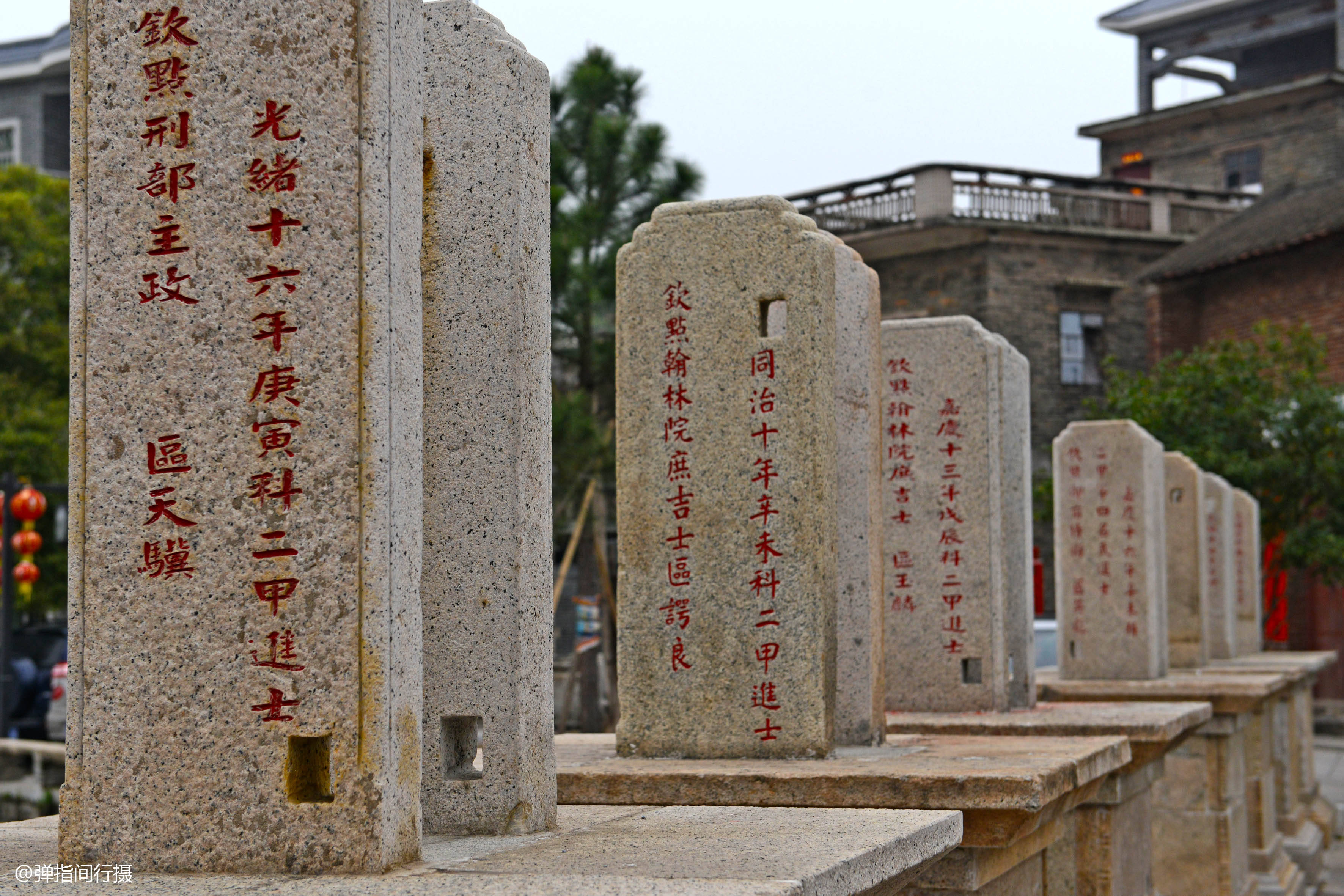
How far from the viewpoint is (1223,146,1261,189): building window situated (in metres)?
26.3

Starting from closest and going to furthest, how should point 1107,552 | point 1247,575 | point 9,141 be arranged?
point 1107,552
point 1247,575
point 9,141

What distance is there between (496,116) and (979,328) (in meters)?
3.68

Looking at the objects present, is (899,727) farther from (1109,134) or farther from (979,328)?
(1109,134)

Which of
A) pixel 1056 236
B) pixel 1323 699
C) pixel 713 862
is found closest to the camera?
pixel 713 862

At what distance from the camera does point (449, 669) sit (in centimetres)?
348

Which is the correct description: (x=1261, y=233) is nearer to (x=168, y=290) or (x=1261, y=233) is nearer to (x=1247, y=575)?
(x=1247, y=575)

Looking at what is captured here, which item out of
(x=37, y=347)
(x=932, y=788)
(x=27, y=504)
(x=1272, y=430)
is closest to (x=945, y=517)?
(x=932, y=788)

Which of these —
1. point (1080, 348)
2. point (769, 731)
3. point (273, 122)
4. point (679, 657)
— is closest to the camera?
point (273, 122)

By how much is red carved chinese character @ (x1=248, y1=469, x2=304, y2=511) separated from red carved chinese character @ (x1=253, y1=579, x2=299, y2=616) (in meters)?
0.12

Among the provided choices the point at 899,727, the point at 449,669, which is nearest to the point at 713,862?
the point at 449,669

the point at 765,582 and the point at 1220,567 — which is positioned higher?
the point at 765,582

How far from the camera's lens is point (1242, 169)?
26.5m

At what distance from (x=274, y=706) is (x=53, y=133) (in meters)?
28.8

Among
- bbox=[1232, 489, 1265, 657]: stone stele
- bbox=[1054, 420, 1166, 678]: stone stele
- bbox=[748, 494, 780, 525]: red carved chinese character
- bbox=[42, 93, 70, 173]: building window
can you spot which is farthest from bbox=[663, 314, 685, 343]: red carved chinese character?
bbox=[42, 93, 70, 173]: building window
